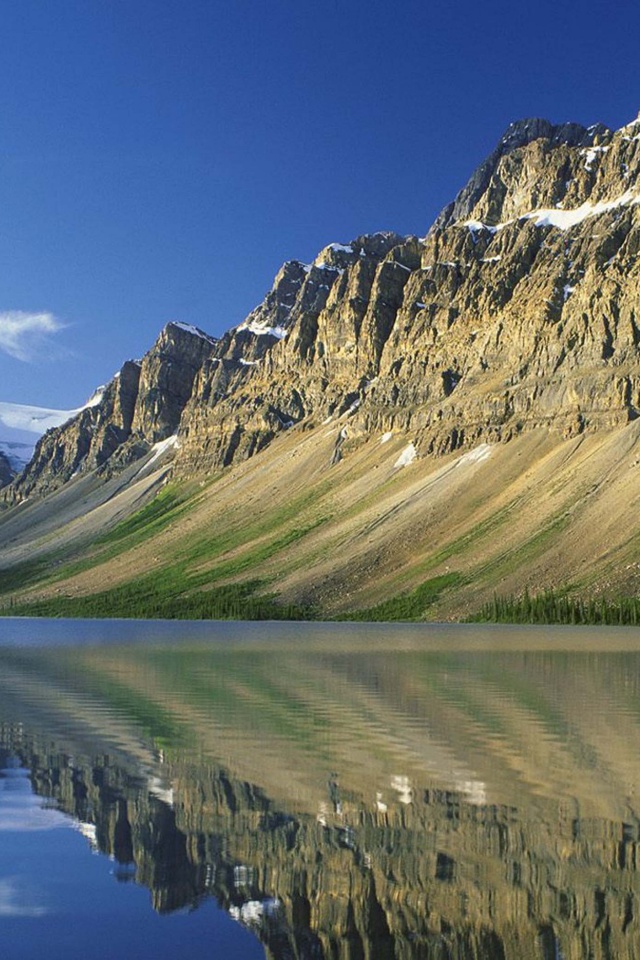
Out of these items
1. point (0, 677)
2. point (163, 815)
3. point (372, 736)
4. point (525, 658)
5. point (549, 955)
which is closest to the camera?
point (549, 955)

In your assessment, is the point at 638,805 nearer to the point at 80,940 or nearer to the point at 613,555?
the point at 80,940

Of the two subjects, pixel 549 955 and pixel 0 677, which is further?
pixel 0 677

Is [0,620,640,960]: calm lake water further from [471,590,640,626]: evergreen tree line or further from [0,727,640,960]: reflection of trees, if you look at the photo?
[471,590,640,626]: evergreen tree line

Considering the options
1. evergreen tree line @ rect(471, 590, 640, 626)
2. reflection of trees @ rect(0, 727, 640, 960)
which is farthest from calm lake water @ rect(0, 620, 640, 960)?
evergreen tree line @ rect(471, 590, 640, 626)

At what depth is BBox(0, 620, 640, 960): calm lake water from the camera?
15750mm

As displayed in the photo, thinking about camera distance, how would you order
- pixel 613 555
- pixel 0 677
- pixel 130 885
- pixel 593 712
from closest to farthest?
pixel 130 885
pixel 593 712
pixel 0 677
pixel 613 555

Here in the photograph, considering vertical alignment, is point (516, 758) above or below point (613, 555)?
below

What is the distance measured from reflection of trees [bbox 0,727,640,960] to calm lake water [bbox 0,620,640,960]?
0.05m

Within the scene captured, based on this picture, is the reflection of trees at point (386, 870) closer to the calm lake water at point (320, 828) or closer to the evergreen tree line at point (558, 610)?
the calm lake water at point (320, 828)

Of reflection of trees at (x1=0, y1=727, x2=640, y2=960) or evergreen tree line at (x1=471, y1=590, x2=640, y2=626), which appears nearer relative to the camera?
reflection of trees at (x1=0, y1=727, x2=640, y2=960)

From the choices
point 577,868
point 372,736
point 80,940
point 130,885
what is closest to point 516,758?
point 372,736

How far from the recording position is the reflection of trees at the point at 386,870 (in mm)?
15477

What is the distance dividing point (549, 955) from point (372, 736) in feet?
68.2

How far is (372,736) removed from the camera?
3541cm
